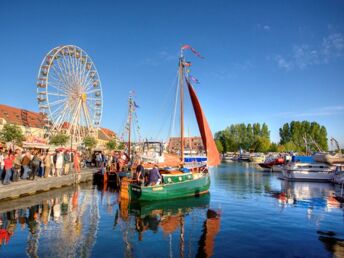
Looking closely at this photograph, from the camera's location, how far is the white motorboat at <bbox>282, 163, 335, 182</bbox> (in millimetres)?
36219

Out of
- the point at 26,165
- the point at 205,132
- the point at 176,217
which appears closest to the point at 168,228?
the point at 176,217

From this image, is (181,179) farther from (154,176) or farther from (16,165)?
(16,165)

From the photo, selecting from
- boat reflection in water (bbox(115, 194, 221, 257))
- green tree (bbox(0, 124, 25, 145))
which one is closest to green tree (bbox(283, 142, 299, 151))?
green tree (bbox(0, 124, 25, 145))

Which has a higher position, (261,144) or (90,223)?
(261,144)

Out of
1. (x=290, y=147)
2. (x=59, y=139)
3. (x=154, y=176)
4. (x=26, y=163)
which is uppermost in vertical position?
(x=290, y=147)

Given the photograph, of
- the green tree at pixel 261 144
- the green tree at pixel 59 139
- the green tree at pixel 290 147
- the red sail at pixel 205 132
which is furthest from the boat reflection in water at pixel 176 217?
the green tree at pixel 261 144

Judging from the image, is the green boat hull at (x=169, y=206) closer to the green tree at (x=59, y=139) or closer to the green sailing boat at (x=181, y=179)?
the green sailing boat at (x=181, y=179)

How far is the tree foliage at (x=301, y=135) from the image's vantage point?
110250 millimetres

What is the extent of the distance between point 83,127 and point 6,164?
97.7 feet

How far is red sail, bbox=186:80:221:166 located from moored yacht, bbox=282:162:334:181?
1695 centimetres

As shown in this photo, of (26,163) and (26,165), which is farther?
(26,165)

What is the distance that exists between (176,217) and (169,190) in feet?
13.7

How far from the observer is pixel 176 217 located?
51.2 feet

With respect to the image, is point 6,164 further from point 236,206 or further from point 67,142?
point 67,142
